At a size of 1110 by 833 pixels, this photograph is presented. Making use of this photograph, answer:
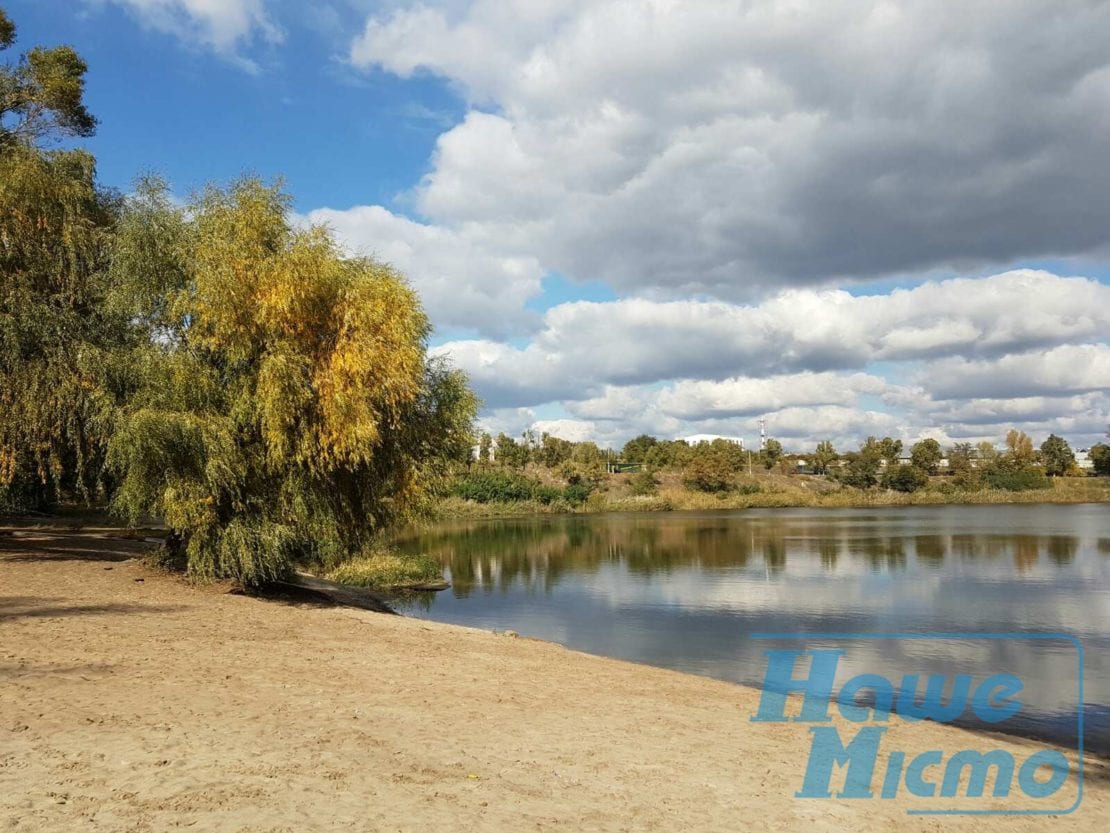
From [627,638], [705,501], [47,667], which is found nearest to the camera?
[47,667]

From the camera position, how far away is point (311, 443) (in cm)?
1812

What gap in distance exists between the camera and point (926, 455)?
449 ft

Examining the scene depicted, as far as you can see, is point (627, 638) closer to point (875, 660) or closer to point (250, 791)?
point (875, 660)

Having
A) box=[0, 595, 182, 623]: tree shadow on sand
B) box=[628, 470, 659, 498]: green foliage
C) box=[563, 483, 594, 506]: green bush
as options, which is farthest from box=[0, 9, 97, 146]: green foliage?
box=[628, 470, 659, 498]: green foliage

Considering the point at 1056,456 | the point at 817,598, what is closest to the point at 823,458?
the point at 1056,456

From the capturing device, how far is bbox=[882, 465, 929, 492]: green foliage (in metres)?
124

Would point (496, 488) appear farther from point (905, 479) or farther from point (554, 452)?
point (905, 479)

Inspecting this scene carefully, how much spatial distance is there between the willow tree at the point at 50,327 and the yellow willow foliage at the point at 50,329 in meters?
0.02

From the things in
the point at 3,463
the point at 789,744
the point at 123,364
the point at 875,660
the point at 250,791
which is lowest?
the point at 875,660

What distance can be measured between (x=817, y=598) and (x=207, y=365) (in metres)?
23.1

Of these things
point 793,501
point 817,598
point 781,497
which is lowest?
point 817,598

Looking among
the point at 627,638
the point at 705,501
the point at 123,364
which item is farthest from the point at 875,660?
the point at 705,501

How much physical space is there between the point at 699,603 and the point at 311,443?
17088mm

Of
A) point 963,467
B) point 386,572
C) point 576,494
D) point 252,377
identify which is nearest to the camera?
point 252,377
